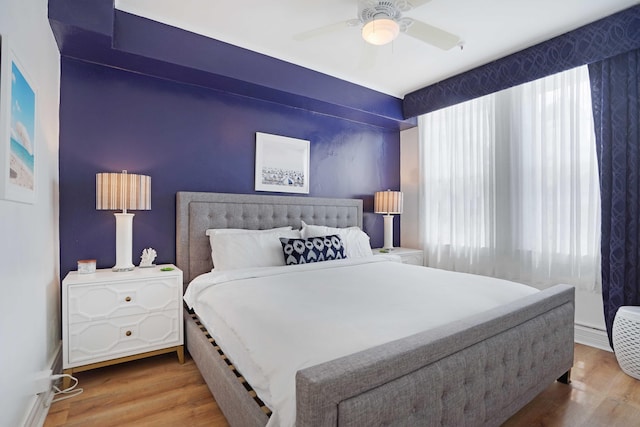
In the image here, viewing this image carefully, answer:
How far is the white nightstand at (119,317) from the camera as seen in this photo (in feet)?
6.76

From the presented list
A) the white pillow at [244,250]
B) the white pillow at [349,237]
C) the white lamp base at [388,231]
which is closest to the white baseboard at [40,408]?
the white pillow at [244,250]

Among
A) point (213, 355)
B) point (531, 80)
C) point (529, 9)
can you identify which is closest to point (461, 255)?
point (531, 80)

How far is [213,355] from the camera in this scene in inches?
71.7

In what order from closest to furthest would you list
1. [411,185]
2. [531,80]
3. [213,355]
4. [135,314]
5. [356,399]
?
[356,399], [213,355], [135,314], [531,80], [411,185]

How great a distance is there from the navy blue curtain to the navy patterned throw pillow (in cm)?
215

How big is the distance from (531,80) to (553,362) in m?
2.42

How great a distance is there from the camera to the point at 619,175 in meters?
2.49

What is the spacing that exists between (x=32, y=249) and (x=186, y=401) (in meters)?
1.21

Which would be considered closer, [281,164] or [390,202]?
[281,164]

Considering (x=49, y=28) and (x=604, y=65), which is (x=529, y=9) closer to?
(x=604, y=65)

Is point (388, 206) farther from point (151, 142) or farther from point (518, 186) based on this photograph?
point (151, 142)

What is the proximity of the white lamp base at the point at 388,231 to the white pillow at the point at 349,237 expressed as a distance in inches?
28.2

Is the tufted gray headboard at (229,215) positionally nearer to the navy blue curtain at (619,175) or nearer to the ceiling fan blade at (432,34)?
the ceiling fan blade at (432,34)

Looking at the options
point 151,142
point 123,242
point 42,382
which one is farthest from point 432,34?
point 42,382
